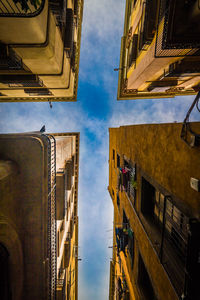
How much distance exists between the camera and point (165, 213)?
18.2 ft

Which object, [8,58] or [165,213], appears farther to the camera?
[8,58]

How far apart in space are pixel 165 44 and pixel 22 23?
705 centimetres

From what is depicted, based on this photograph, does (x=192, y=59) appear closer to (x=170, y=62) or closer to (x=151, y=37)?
(x=170, y=62)

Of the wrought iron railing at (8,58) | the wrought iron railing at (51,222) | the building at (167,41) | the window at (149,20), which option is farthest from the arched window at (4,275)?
the window at (149,20)

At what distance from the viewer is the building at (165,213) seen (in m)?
3.63

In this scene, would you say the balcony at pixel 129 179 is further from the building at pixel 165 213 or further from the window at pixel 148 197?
the window at pixel 148 197

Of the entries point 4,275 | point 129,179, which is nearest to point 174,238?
point 129,179

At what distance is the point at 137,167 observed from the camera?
27.1ft

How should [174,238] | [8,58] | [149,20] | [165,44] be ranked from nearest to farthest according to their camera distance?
[174,238], [165,44], [8,58], [149,20]

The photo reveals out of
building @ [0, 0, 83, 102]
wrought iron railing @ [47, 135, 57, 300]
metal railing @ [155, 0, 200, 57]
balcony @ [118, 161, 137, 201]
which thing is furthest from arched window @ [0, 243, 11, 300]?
metal railing @ [155, 0, 200, 57]

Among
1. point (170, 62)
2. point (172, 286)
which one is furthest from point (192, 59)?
point (172, 286)

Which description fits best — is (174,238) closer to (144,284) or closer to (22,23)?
(144,284)

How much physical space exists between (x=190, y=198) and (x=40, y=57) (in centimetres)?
1029

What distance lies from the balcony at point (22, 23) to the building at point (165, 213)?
7.12 m
